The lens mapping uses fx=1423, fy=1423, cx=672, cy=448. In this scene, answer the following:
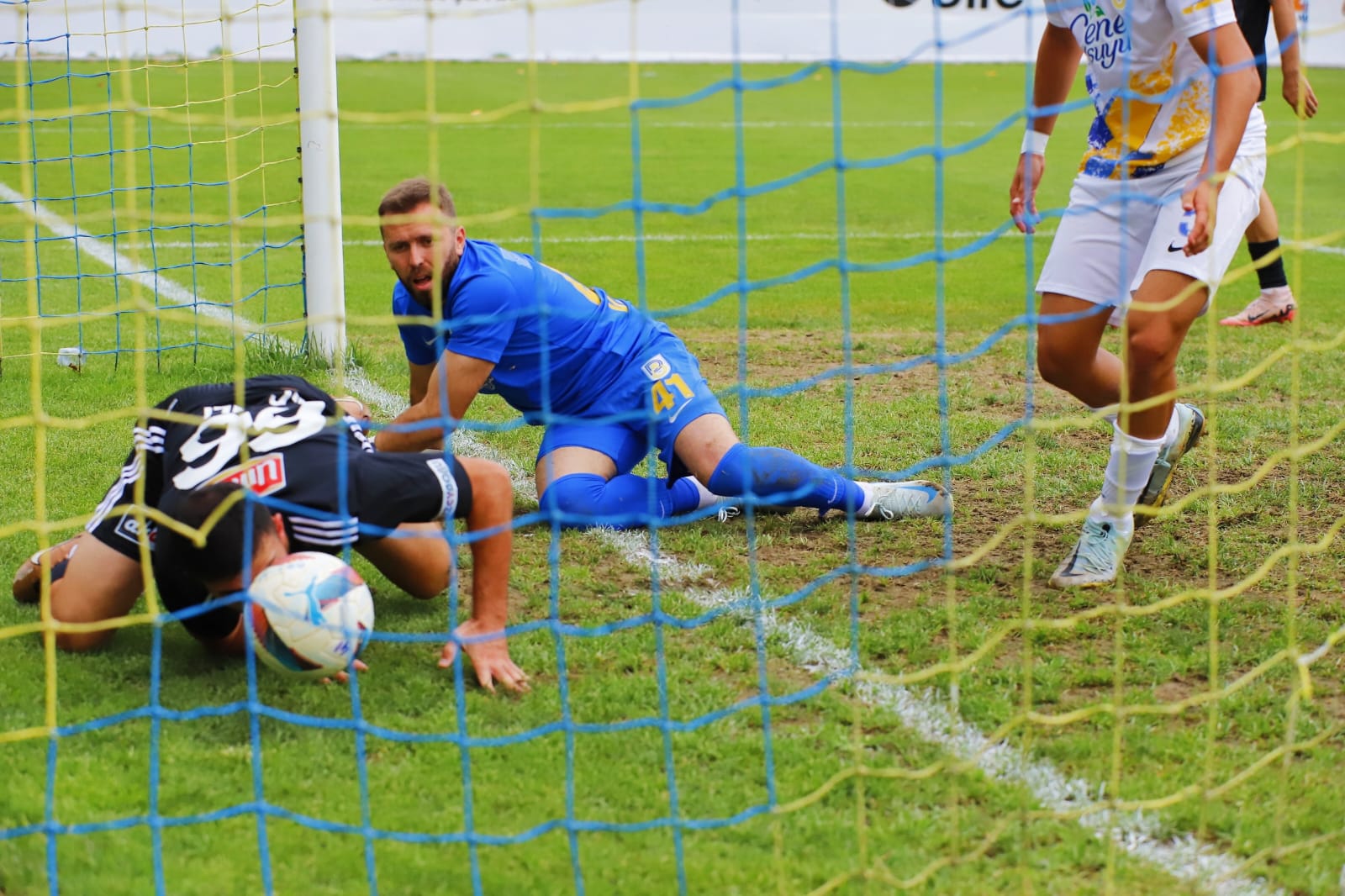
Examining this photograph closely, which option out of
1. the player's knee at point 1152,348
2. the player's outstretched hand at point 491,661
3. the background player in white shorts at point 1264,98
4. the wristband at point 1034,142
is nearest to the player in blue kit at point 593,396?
the player's outstretched hand at point 491,661

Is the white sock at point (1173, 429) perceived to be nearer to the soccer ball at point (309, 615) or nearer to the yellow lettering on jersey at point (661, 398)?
the yellow lettering on jersey at point (661, 398)

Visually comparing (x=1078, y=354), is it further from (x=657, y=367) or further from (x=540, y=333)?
(x=540, y=333)

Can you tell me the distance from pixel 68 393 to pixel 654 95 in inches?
513

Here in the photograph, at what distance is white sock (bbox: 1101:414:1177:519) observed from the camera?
3922 mm

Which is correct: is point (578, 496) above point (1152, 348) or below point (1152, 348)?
below

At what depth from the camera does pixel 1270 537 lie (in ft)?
14.2

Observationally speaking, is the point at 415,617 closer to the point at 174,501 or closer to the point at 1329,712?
the point at 174,501

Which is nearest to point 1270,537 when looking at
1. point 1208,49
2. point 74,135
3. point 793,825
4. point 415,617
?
point 1208,49

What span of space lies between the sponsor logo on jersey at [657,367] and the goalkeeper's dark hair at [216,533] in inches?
66.2

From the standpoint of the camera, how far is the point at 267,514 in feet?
10.6

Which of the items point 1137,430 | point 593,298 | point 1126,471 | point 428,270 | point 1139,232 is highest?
point 1139,232

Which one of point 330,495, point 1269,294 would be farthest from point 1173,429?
point 1269,294

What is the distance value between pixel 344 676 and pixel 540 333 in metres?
1.41

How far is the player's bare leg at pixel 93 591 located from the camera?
140 inches
